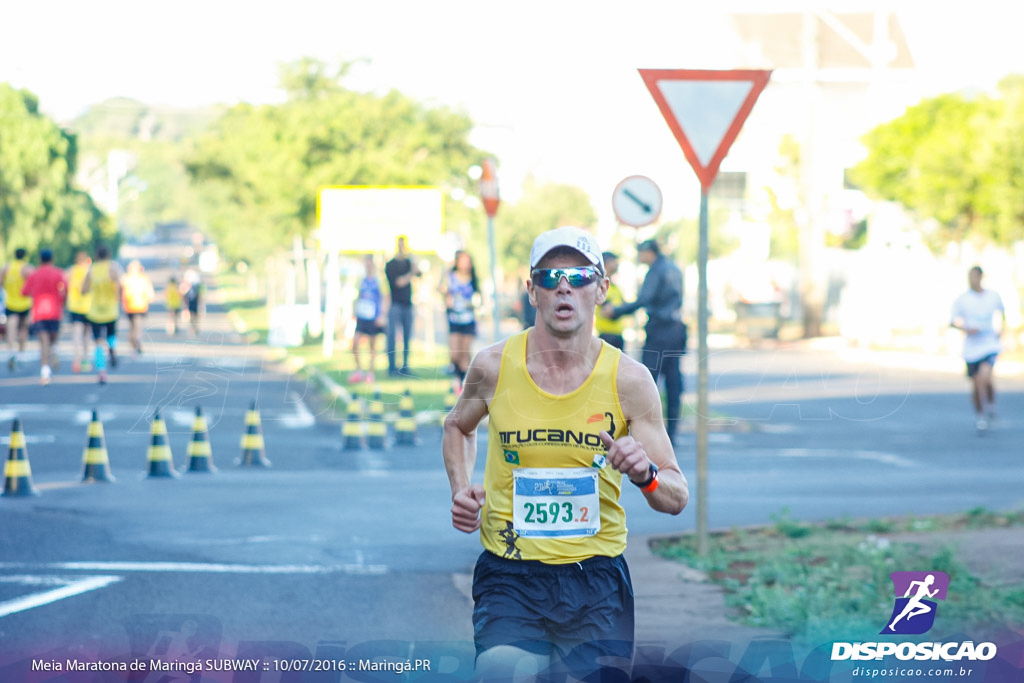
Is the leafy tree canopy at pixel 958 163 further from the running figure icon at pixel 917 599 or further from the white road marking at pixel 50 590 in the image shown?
the white road marking at pixel 50 590

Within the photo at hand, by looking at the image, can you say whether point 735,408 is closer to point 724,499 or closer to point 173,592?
point 724,499

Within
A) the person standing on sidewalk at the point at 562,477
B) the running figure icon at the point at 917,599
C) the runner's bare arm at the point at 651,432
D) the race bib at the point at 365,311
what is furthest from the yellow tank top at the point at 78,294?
the runner's bare arm at the point at 651,432

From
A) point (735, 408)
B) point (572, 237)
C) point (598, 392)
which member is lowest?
point (735, 408)

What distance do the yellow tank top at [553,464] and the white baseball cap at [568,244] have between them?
296mm

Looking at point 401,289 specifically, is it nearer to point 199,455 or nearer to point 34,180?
point 199,455

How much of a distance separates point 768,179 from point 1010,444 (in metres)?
56.1

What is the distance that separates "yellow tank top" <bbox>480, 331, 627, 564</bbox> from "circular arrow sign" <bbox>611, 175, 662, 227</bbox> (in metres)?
12.5

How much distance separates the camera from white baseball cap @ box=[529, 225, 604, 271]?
4145mm

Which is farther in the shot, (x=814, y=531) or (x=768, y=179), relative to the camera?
(x=768, y=179)

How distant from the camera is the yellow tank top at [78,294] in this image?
22.2 meters

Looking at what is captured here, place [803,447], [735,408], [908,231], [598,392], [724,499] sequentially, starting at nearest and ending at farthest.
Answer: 1. [598,392]
2. [724,499]
3. [803,447]
4. [735,408]
5. [908,231]

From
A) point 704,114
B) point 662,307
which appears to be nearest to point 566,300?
point 704,114

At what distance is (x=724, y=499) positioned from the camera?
11.6 meters

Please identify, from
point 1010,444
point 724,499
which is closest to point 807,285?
point 1010,444
